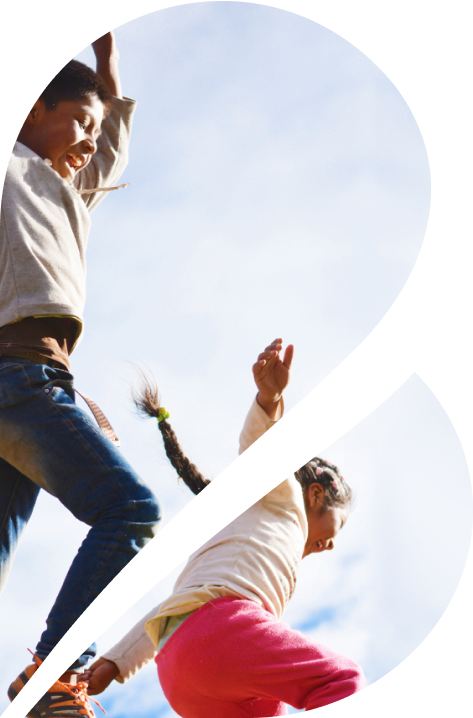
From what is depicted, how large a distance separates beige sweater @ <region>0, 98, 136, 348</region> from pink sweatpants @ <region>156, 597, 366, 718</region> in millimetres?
626

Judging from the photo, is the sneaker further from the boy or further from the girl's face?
the girl's face

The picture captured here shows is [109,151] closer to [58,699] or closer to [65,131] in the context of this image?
[65,131]

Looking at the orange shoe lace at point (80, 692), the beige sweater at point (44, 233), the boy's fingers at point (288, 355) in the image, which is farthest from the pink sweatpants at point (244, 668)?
the beige sweater at point (44, 233)

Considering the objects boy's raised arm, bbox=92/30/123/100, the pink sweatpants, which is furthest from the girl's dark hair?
boy's raised arm, bbox=92/30/123/100

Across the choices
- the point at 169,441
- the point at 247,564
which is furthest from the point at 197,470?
the point at 247,564

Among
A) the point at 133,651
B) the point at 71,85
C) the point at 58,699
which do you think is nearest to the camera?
the point at 58,699

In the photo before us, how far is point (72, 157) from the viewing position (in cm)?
150

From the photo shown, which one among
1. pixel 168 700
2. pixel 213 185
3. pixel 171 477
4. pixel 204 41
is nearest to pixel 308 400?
pixel 171 477

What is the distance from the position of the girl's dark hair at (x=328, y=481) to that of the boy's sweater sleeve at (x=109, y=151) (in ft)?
2.36

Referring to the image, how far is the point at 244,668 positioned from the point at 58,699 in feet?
1.09

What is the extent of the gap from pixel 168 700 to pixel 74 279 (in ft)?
2.72

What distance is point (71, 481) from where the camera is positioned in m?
1.31

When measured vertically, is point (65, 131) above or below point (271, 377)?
above

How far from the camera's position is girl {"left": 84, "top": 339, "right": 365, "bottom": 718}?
131 cm
